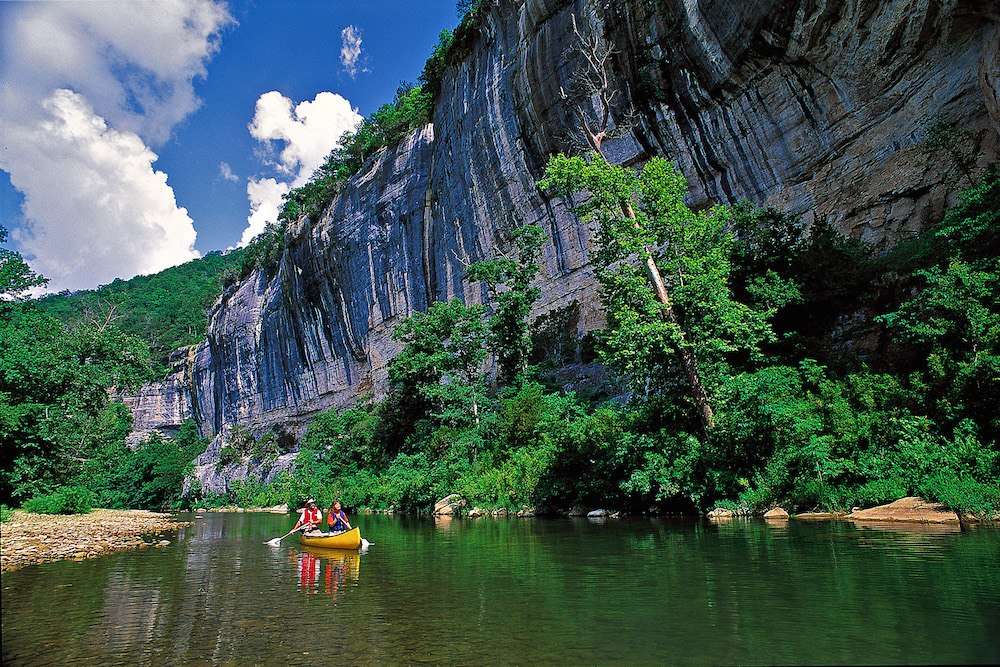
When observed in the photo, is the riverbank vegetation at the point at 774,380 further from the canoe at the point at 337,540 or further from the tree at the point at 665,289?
the canoe at the point at 337,540

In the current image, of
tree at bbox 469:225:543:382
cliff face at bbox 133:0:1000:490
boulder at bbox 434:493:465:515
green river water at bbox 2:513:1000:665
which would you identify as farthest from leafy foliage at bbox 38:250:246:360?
green river water at bbox 2:513:1000:665

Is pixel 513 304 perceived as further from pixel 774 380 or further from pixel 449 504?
pixel 774 380

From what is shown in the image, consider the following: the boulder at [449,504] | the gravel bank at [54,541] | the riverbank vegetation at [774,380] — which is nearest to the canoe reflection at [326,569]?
the gravel bank at [54,541]

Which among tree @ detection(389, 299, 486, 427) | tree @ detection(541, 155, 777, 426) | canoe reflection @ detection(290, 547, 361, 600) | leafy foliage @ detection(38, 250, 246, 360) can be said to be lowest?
canoe reflection @ detection(290, 547, 361, 600)

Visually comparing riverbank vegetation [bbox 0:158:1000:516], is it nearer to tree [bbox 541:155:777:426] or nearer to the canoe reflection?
tree [bbox 541:155:777:426]

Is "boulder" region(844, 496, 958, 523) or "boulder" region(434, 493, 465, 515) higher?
"boulder" region(434, 493, 465, 515)

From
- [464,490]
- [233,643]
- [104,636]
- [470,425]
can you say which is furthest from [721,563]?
[470,425]
